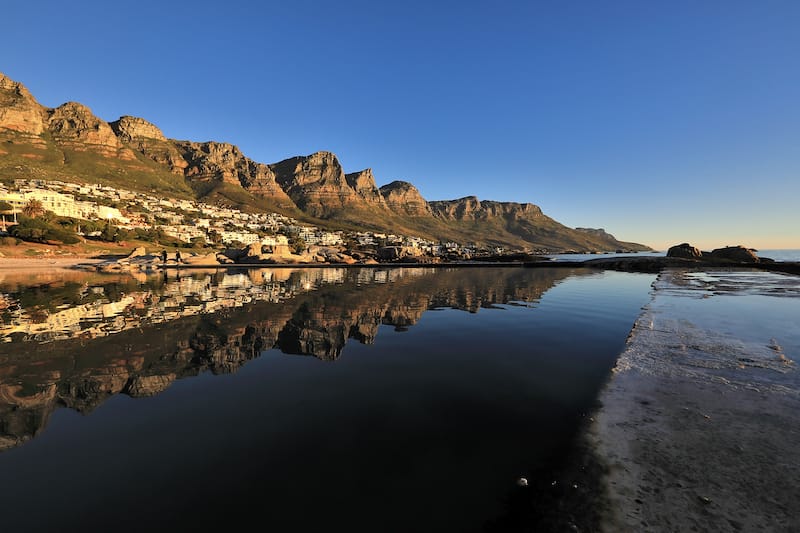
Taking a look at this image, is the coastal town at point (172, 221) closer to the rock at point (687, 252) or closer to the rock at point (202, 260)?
the rock at point (202, 260)

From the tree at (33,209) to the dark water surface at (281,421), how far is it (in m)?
107

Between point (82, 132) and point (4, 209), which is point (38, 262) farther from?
point (82, 132)

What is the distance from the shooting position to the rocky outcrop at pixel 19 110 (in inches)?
6163

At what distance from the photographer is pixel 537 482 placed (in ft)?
14.3

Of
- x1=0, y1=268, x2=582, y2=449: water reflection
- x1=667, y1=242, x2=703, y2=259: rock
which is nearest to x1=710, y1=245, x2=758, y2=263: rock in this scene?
x1=667, y1=242, x2=703, y2=259: rock

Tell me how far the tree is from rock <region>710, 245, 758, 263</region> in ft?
555

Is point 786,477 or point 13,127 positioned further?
point 13,127

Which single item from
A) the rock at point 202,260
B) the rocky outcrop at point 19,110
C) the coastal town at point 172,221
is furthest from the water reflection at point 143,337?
the rocky outcrop at point 19,110

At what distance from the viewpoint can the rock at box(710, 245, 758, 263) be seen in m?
72.6

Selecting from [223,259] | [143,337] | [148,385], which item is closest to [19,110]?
[223,259]

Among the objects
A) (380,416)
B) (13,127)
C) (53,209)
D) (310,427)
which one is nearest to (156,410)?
(310,427)

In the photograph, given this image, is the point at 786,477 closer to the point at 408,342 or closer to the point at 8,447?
the point at 408,342

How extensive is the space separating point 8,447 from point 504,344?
1202 cm

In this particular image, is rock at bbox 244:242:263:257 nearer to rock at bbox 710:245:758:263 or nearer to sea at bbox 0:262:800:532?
sea at bbox 0:262:800:532
